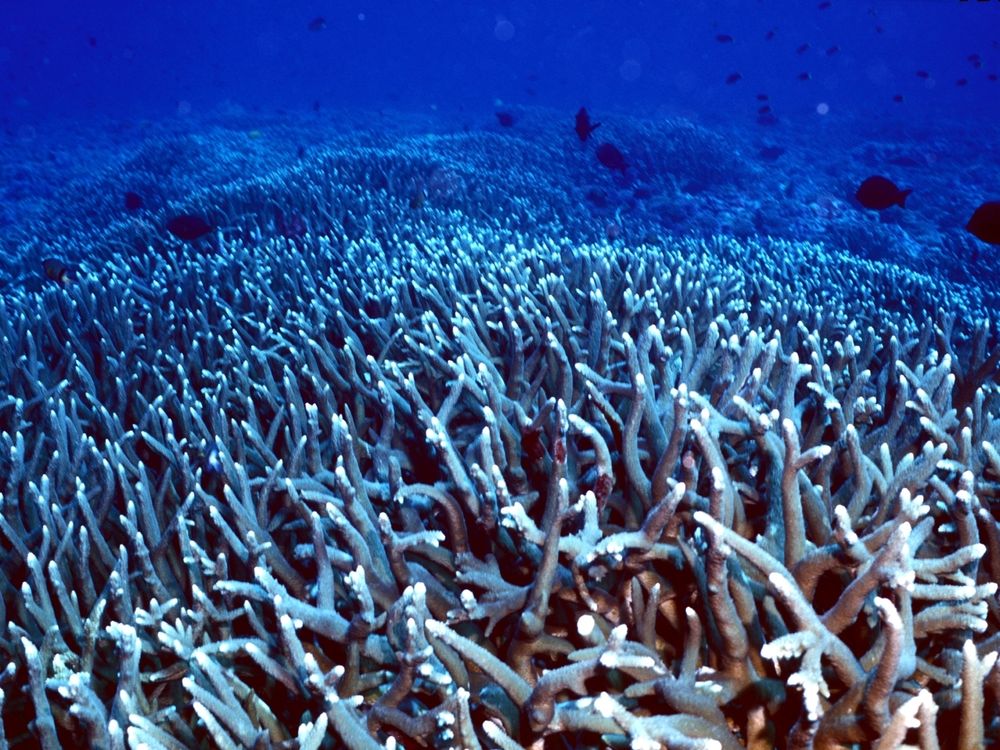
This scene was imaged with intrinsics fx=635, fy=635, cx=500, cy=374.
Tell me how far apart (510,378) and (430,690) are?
5.72 feet

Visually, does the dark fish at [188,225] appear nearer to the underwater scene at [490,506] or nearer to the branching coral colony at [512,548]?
the underwater scene at [490,506]

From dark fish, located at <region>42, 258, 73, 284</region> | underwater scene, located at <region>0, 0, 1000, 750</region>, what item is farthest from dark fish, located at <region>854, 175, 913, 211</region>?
dark fish, located at <region>42, 258, 73, 284</region>

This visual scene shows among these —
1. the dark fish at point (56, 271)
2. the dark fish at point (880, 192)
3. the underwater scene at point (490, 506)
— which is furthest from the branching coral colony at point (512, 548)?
the dark fish at point (880, 192)

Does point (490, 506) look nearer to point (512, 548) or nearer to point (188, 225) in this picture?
Answer: point (512, 548)

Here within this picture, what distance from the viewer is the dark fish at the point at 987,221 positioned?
613cm

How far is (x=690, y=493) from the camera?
224 centimetres

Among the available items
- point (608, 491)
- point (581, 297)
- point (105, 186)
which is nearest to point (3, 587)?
point (608, 491)

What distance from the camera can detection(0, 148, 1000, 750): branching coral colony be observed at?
170 cm

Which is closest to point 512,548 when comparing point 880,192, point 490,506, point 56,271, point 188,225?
point 490,506

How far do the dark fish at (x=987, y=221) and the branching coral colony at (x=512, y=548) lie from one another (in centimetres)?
281

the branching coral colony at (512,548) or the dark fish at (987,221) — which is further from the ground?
the dark fish at (987,221)

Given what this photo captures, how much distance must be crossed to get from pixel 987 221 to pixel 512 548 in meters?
6.43

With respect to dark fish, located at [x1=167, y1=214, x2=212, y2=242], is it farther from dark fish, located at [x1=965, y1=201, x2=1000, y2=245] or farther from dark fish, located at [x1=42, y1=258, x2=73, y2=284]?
dark fish, located at [x1=965, y1=201, x2=1000, y2=245]

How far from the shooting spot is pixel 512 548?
8.05ft
